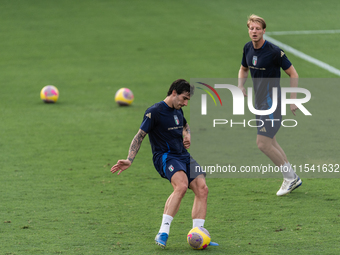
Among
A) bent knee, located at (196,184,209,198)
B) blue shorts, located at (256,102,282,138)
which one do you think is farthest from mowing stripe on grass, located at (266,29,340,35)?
bent knee, located at (196,184,209,198)

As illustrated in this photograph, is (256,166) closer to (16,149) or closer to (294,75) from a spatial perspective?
(294,75)

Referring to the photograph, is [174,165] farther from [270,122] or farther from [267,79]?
[267,79]

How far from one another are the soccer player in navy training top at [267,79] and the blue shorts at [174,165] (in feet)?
6.09

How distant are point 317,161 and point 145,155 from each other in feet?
10.7

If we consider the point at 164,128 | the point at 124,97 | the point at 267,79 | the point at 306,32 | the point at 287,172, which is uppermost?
the point at 306,32

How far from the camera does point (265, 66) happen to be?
24.9 ft

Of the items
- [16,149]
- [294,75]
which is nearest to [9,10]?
[16,149]

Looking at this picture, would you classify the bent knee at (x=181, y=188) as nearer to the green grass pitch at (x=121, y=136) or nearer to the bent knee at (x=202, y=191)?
the bent knee at (x=202, y=191)

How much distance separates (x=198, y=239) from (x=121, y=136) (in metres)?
6.09

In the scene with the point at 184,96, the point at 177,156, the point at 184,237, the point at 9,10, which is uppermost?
the point at 9,10

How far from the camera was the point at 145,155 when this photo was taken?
1039 centimetres

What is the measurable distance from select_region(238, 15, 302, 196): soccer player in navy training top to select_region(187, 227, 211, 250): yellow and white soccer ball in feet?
7.62

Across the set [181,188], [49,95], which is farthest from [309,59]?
[181,188]

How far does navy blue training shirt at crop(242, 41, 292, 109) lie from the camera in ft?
24.7
